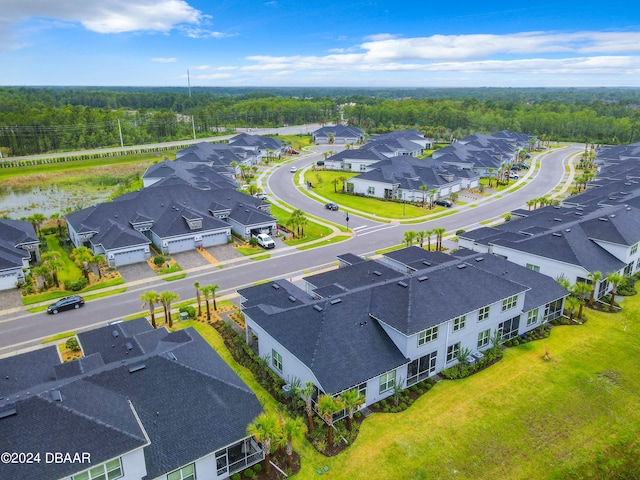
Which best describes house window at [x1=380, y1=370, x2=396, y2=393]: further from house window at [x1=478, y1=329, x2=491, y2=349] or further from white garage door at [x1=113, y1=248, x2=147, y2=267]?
white garage door at [x1=113, y1=248, x2=147, y2=267]

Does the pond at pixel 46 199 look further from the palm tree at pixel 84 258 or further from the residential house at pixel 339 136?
the residential house at pixel 339 136

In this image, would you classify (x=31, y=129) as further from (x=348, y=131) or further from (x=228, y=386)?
(x=228, y=386)

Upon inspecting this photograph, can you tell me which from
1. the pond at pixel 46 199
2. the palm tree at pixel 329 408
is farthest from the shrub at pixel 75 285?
the pond at pixel 46 199

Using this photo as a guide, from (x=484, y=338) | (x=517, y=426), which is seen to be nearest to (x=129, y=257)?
(x=484, y=338)

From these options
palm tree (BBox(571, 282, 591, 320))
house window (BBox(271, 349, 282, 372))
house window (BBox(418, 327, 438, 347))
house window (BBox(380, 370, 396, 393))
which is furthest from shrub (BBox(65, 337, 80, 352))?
palm tree (BBox(571, 282, 591, 320))

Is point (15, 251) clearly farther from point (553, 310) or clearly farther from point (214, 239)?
point (553, 310)
